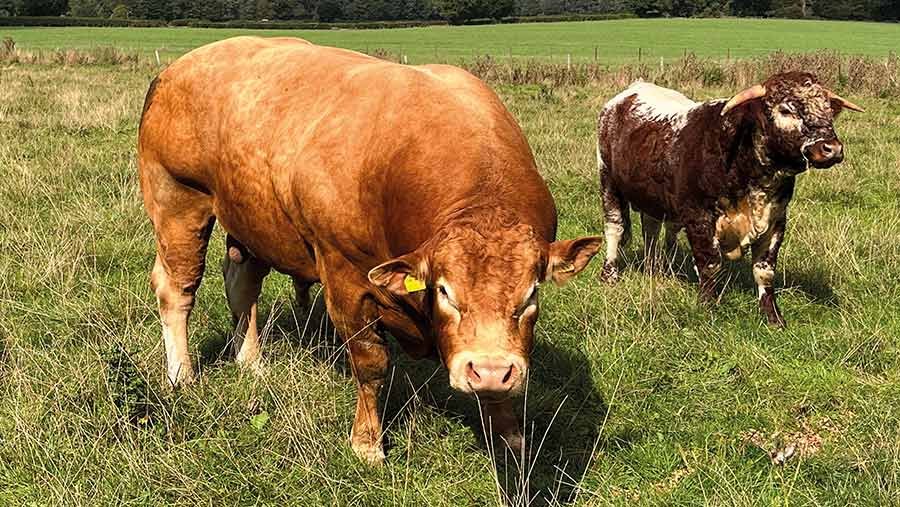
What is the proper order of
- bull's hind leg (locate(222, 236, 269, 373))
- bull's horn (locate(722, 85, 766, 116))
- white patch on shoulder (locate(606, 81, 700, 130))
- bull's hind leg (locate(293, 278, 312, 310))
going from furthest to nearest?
white patch on shoulder (locate(606, 81, 700, 130))
bull's horn (locate(722, 85, 766, 116))
bull's hind leg (locate(293, 278, 312, 310))
bull's hind leg (locate(222, 236, 269, 373))

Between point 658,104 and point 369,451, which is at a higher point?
point 658,104

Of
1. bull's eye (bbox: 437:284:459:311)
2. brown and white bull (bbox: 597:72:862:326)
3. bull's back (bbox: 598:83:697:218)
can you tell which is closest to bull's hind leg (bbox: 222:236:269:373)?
bull's eye (bbox: 437:284:459:311)

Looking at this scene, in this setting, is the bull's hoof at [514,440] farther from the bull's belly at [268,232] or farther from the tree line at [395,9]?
the tree line at [395,9]

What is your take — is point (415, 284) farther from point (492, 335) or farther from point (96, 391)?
point (96, 391)

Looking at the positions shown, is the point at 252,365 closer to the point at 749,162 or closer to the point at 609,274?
the point at 609,274

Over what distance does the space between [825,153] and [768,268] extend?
1.01m

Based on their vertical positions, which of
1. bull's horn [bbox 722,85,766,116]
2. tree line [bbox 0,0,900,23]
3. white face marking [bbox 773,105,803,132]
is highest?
tree line [bbox 0,0,900,23]

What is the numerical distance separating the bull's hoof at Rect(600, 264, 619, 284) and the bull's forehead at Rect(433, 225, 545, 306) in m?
3.79

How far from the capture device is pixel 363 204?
10.9 feet

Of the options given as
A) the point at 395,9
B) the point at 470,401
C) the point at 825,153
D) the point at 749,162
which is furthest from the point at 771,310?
the point at 395,9

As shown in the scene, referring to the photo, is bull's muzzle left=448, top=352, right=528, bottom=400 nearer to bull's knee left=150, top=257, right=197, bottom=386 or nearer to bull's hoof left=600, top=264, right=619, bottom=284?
bull's knee left=150, top=257, right=197, bottom=386

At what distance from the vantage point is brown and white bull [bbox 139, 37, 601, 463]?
8.73 ft

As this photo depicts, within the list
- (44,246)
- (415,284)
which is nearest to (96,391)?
(415,284)

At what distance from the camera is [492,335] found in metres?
2.59
